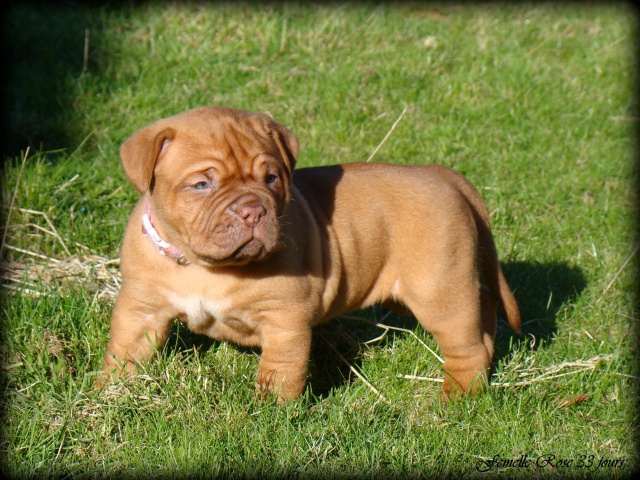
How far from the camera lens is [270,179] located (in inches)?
156

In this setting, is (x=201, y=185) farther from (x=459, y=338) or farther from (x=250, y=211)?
(x=459, y=338)

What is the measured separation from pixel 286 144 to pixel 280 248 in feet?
2.12

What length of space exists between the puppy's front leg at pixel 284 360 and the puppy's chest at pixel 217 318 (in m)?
0.13

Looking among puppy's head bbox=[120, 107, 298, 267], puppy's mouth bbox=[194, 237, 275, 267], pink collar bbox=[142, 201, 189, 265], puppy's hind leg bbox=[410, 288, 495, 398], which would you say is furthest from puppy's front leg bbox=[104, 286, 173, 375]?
puppy's hind leg bbox=[410, 288, 495, 398]

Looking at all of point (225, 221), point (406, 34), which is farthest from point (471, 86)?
point (225, 221)

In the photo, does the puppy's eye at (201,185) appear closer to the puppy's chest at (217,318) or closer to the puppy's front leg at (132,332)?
the puppy's chest at (217,318)

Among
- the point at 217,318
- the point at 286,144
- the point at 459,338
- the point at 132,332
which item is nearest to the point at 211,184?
the point at 286,144

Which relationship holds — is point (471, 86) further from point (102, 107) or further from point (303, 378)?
point (303, 378)

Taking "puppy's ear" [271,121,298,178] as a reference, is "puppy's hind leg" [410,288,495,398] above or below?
below

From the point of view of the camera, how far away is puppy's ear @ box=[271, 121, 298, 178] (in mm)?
4102

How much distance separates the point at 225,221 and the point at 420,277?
1.31 m

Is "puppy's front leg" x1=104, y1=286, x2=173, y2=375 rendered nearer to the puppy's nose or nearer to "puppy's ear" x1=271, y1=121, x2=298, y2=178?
the puppy's nose

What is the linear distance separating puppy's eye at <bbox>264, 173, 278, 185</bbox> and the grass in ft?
3.55

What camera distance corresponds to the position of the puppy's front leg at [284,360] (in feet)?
13.3
